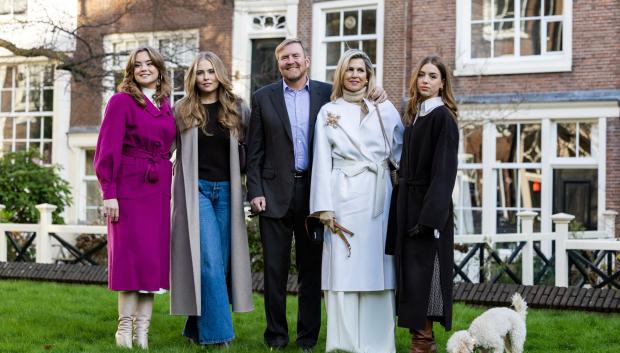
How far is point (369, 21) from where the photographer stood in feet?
63.7

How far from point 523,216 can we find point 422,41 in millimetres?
7566

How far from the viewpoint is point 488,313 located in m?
5.87

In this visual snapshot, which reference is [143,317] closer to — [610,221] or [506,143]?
[610,221]

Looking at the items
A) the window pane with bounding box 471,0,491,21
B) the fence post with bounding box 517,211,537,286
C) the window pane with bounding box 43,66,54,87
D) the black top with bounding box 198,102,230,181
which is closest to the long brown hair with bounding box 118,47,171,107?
the black top with bounding box 198,102,230,181

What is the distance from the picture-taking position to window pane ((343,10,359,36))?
19.5 meters

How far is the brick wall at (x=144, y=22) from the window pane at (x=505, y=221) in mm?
6639

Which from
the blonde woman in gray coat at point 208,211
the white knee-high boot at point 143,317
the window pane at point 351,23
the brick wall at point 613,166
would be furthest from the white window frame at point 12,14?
the white knee-high boot at point 143,317

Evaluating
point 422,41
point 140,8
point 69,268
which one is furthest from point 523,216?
point 140,8

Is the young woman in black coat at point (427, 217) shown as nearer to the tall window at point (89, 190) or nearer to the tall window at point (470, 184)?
the tall window at point (470, 184)

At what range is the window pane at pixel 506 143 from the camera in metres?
18.0

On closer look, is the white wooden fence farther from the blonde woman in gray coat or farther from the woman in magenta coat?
the woman in magenta coat

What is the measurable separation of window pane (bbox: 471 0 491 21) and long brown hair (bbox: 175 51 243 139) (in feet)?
40.7

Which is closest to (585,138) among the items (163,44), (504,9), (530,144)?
(530,144)

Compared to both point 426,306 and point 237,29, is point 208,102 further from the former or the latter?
point 237,29
